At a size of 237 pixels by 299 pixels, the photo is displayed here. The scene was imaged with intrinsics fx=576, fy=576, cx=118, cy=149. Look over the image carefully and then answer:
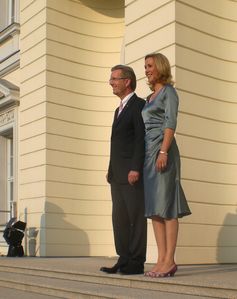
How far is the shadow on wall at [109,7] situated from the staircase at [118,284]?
547cm

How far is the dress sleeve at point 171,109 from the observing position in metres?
4.33

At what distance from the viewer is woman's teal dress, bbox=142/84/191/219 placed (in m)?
4.31

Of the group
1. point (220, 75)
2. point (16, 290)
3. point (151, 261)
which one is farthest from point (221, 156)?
point (16, 290)

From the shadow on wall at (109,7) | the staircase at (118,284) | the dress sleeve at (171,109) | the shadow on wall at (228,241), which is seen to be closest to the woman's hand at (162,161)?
the dress sleeve at (171,109)

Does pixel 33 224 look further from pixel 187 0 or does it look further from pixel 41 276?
pixel 187 0

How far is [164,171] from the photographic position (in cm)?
432

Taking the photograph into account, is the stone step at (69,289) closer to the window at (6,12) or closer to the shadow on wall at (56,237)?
the shadow on wall at (56,237)

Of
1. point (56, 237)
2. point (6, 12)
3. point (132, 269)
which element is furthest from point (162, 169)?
point (6, 12)

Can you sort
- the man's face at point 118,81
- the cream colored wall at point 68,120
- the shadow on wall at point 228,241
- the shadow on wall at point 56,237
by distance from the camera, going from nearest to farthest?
the man's face at point 118,81 → the shadow on wall at point 228,241 → the shadow on wall at point 56,237 → the cream colored wall at point 68,120

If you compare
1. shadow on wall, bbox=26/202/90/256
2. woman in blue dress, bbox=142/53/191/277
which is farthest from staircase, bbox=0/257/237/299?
shadow on wall, bbox=26/202/90/256

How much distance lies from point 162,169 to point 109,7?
21.0ft

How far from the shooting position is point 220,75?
6648mm

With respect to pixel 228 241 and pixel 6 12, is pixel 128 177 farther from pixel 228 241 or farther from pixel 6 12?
pixel 6 12

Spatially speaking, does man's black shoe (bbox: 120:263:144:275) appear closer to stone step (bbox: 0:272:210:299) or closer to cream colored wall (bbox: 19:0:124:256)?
stone step (bbox: 0:272:210:299)
